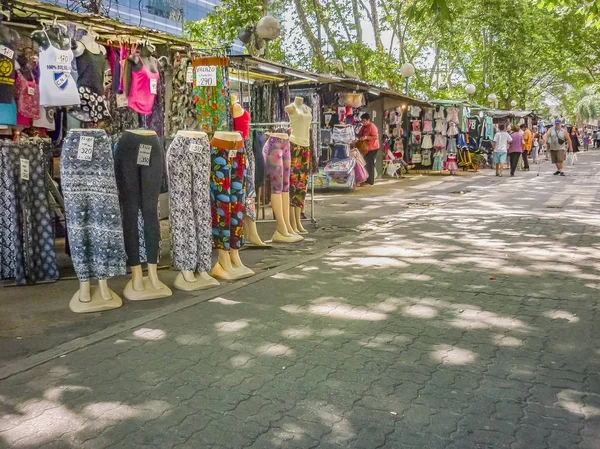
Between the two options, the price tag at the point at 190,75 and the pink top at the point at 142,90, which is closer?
the pink top at the point at 142,90

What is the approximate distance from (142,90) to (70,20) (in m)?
1.03

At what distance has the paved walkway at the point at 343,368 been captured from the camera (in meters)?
3.13

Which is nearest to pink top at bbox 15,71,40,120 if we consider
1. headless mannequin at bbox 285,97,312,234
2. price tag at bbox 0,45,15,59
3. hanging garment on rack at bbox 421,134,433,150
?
price tag at bbox 0,45,15,59

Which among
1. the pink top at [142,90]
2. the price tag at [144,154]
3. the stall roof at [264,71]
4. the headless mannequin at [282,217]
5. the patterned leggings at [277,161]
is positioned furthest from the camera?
the headless mannequin at [282,217]

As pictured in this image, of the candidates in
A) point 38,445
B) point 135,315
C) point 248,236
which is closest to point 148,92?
point 248,236

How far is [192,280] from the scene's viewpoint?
238 inches

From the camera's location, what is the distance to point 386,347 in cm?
433

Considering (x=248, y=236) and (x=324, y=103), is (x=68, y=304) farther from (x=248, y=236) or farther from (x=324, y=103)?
(x=324, y=103)

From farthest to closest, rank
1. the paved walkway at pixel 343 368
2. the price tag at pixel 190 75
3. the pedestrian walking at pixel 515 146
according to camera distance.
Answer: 1. the pedestrian walking at pixel 515 146
2. the price tag at pixel 190 75
3. the paved walkway at pixel 343 368

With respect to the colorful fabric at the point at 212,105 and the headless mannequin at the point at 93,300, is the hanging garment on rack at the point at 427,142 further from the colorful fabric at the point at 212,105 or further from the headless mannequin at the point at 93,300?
the headless mannequin at the point at 93,300

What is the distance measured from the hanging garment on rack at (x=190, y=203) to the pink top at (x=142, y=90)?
1.48m

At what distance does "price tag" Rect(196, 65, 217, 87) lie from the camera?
6.78 meters

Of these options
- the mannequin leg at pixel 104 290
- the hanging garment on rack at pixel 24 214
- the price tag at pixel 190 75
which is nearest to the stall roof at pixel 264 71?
the price tag at pixel 190 75

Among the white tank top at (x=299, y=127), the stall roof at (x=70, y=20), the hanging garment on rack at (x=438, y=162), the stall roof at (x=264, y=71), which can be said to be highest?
the stall roof at (x=70, y=20)
